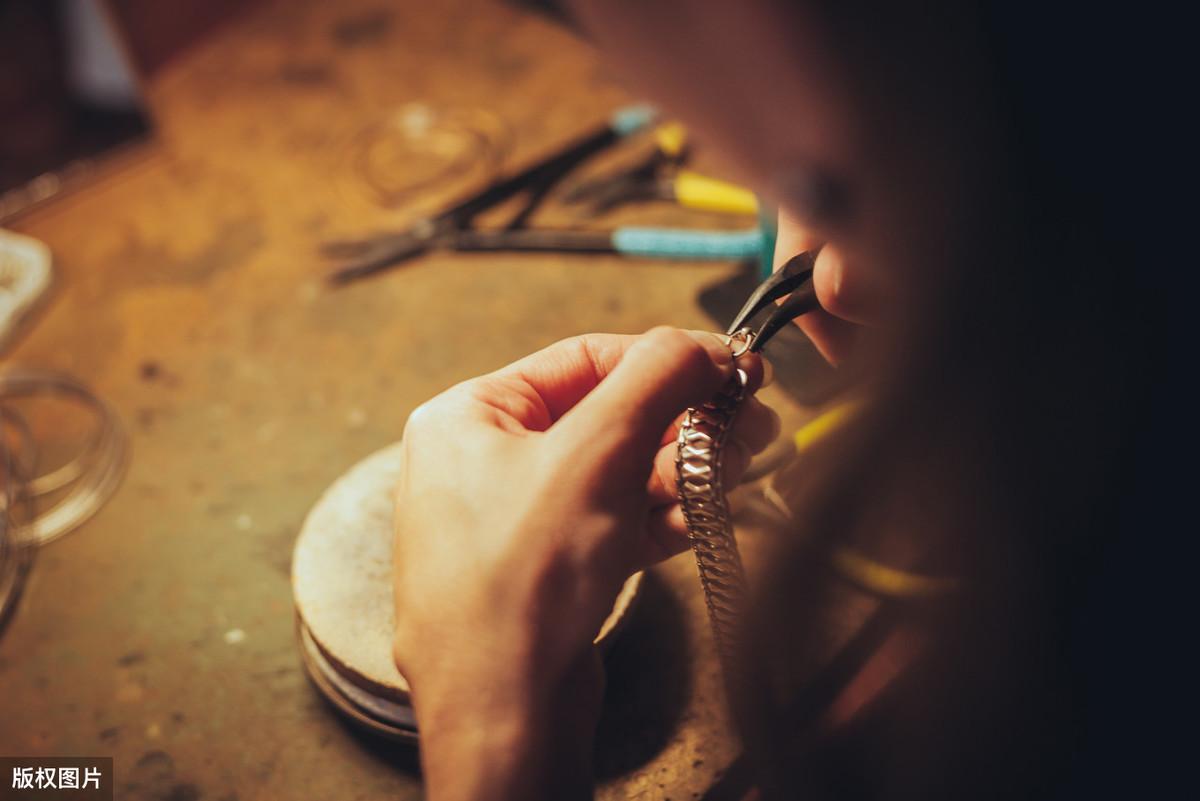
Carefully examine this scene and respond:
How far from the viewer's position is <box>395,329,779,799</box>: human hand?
455mm

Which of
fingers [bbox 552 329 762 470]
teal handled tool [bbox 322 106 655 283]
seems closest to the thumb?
fingers [bbox 552 329 762 470]

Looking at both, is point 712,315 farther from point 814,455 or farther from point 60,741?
point 60,741

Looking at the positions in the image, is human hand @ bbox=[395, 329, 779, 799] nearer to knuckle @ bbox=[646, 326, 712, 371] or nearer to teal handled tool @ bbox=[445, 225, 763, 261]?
knuckle @ bbox=[646, 326, 712, 371]

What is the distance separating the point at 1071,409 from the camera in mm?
375

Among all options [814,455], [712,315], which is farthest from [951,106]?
[712,315]

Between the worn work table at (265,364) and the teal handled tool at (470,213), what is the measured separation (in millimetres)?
26

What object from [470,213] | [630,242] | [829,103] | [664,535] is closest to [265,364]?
[470,213]

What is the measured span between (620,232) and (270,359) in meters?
0.44

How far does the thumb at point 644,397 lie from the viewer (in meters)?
0.48

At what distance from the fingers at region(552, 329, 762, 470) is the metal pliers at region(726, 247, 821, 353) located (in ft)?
0.30

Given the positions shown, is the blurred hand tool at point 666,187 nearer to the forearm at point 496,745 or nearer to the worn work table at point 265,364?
the worn work table at point 265,364

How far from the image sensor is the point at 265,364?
0.99 meters

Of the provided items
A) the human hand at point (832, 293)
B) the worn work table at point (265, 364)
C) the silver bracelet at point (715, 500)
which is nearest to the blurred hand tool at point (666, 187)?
the worn work table at point (265, 364)

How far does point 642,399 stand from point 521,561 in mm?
113
